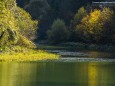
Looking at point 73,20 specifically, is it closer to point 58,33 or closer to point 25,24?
point 58,33

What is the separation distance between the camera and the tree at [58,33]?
464ft

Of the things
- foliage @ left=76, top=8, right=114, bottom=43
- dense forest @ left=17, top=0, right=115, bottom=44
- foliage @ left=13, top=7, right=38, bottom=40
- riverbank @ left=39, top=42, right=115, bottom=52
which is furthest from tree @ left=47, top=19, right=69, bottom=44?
foliage @ left=13, top=7, right=38, bottom=40

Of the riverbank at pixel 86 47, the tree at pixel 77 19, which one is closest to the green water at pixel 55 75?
the riverbank at pixel 86 47

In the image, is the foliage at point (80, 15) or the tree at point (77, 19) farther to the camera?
the foliage at point (80, 15)

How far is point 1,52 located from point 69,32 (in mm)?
70935

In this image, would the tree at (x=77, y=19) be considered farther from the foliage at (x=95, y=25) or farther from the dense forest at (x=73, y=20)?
the foliage at (x=95, y=25)

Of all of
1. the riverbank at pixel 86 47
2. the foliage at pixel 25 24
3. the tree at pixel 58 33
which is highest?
the foliage at pixel 25 24

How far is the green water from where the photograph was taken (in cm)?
4519

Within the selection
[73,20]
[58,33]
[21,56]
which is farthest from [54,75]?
[73,20]

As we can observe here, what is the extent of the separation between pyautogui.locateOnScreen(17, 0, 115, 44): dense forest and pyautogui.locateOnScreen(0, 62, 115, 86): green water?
215ft

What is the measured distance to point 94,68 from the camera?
200 feet

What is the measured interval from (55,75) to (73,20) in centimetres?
9700

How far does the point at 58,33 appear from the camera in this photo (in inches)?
5605

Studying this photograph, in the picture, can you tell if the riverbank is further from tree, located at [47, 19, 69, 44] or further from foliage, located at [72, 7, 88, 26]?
foliage, located at [72, 7, 88, 26]
